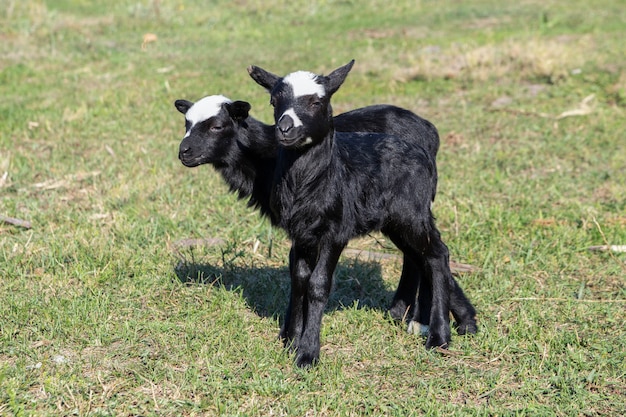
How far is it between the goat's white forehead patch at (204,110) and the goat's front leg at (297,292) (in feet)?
3.58

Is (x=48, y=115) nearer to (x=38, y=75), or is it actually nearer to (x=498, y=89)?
(x=38, y=75)

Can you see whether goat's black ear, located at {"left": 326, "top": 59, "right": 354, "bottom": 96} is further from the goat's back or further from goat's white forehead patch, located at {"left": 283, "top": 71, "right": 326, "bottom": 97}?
the goat's back

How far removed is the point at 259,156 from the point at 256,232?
1744 mm

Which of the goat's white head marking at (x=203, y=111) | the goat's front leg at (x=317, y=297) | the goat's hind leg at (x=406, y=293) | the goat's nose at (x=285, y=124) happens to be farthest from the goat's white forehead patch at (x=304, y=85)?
the goat's hind leg at (x=406, y=293)

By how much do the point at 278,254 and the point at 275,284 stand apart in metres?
0.67

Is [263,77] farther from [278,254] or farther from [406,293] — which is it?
[278,254]

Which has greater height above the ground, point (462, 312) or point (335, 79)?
point (335, 79)

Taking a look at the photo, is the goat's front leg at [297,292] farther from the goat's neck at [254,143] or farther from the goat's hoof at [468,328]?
the goat's hoof at [468,328]

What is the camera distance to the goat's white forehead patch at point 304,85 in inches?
187

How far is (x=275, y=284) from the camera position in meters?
6.22

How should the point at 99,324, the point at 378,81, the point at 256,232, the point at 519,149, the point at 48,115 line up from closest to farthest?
1. the point at 99,324
2. the point at 256,232
3. the point at 519,149
4. the point at 48,115
5. the point at 378,81

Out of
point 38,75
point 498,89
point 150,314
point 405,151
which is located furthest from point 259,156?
point 38,75

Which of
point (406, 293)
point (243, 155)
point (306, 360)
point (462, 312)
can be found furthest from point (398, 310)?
point (243, 155)

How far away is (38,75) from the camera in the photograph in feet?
45.5
